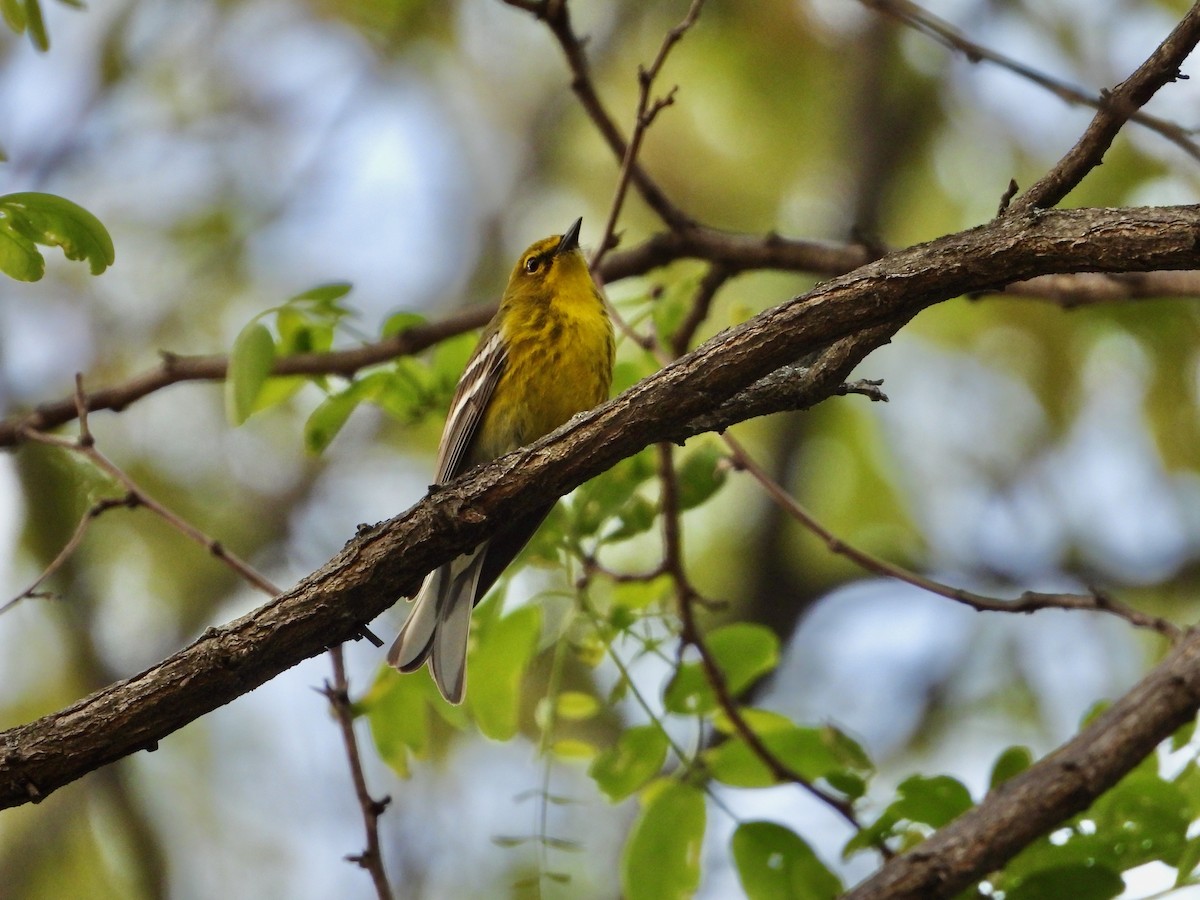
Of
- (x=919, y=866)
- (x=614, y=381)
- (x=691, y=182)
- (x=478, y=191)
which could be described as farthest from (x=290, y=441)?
(x=919, y=866)

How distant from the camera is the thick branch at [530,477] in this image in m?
2.84

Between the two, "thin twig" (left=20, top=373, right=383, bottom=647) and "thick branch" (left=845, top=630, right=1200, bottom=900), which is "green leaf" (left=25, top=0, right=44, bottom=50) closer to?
"thin twig" (left=20, top=373, right=383, bottom=647)

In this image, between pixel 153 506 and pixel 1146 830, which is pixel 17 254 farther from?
pixel 1146 830

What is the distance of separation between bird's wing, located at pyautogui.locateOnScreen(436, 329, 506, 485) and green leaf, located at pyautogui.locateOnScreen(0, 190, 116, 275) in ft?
5.65

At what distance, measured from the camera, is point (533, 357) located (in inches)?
197

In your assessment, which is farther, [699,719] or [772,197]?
[772,197]

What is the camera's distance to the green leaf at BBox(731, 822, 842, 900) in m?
3.94

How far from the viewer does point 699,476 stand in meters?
4.37

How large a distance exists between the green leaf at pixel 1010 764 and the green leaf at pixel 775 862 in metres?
0.62

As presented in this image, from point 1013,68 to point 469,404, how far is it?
2303 millimetres

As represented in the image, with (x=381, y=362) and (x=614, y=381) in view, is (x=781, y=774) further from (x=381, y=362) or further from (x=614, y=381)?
(x=381, y=362)

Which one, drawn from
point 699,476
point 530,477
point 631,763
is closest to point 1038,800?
point 631,763

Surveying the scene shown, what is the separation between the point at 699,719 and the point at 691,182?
18.2ft

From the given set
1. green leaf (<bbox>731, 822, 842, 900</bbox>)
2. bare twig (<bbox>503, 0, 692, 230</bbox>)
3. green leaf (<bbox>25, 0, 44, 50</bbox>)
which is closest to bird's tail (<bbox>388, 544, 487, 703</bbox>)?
green leaf (<bbox>731, 822, 842, 900</bbox>)
